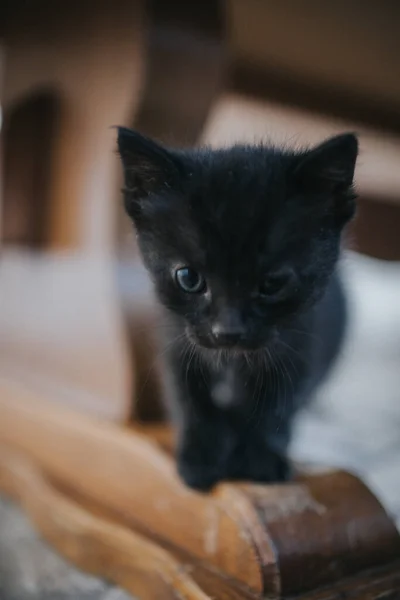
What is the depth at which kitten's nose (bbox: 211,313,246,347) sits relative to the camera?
1.68 ft

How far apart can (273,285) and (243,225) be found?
0.17 feet

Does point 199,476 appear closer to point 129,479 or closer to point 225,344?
point 129,479

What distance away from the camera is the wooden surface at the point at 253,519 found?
0.63 meters

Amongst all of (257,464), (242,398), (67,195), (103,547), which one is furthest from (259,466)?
(67,195)

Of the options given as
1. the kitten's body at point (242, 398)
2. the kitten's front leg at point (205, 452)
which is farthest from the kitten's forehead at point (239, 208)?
the kitten's front leg at point (205, 452)

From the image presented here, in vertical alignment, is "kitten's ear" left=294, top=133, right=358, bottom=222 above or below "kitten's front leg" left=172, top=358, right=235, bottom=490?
above

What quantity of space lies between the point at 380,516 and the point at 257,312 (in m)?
0.30

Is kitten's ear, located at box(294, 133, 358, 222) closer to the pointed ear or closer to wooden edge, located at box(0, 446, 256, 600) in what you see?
the pointed ear

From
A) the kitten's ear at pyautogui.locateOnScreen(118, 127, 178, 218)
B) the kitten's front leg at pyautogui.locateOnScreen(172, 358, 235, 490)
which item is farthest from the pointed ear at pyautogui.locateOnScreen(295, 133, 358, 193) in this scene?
the kitten's front leg at pyautogui.locateOnScreen(172, 358, 235, 490)

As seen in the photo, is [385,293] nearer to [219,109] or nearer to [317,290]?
[219,109]

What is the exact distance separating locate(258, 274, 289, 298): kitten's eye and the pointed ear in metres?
0.07

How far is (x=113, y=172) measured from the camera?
0.85m

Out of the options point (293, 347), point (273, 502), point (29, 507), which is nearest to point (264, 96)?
point (293, 347)

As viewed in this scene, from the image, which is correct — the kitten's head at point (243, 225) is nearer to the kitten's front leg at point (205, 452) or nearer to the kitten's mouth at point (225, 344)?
the kitten's mouth at point (225, 344)
